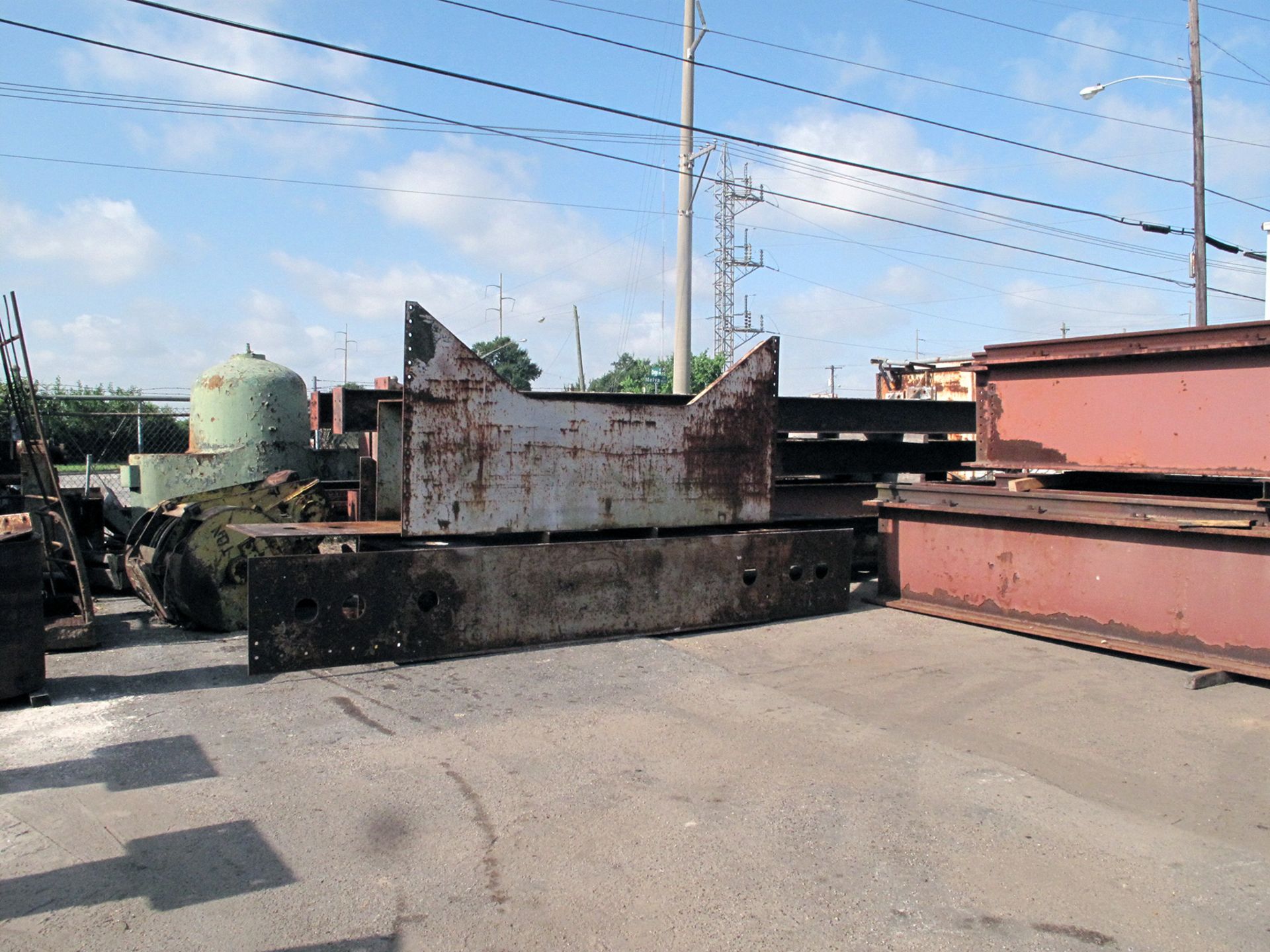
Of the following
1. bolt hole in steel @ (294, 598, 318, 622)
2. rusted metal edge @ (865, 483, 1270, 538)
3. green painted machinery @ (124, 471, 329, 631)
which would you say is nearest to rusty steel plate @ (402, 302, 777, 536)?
bolt hole in steel @ (294, 598, 318, 622)

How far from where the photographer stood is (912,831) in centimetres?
365

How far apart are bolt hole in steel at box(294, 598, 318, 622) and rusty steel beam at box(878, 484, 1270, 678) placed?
4832 mm

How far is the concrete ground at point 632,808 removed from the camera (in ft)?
9.77

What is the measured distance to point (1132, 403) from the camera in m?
6.80

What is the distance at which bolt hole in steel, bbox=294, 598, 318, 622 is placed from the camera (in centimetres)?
548

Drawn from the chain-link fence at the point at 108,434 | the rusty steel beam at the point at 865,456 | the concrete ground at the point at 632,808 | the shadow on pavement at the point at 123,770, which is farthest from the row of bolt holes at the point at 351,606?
the chain-link fence at the point at 108,434

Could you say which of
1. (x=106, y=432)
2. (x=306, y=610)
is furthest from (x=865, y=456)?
(x=106, y=432)

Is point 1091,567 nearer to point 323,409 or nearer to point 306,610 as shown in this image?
point 306,610

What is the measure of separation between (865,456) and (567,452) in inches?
184

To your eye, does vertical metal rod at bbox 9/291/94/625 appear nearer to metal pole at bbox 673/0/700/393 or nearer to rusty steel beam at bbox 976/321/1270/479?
rusty steel beam at bbox 976/321/1270/479

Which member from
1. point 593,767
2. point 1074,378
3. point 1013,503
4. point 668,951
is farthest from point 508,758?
point 1074,378

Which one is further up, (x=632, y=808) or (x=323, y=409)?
(x=323, y=409)

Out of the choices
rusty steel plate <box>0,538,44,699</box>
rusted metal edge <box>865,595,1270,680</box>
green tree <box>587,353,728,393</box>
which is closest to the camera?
rusty steel plate <box>0,538,44,699</box>

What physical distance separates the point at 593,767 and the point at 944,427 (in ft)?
24.4
